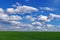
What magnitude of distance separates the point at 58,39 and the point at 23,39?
3149 mm

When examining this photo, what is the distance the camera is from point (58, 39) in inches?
542

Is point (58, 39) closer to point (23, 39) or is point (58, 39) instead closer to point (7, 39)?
point (23, 39)

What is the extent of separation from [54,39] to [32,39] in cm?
205

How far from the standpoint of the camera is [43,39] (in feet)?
43.3

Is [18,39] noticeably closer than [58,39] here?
Yes


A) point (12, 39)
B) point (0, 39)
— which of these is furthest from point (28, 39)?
point (0, 39)

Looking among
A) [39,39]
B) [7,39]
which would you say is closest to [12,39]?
[7,39]

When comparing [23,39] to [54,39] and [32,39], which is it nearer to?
[32,39]

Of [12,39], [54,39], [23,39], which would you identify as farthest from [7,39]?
[54,39]

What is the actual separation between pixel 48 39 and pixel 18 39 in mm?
2575

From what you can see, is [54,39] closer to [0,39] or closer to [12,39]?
[12,39]

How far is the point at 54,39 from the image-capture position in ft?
44.7

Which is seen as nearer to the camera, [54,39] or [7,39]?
[7,39]

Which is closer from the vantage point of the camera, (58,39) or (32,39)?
(32,39)
